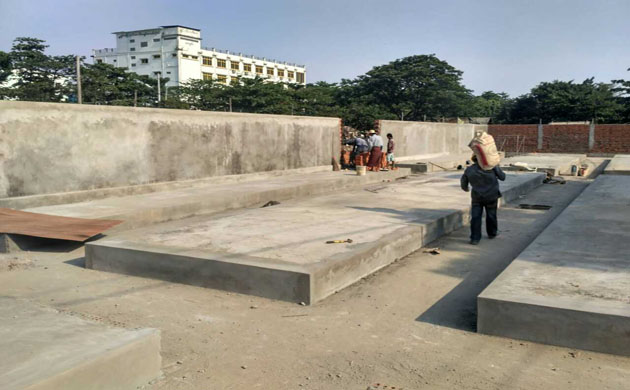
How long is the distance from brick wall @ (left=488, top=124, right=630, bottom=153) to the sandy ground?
33.8m

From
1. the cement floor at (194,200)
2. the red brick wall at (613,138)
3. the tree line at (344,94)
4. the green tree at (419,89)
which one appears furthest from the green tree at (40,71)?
the red brick wall at (613,138)

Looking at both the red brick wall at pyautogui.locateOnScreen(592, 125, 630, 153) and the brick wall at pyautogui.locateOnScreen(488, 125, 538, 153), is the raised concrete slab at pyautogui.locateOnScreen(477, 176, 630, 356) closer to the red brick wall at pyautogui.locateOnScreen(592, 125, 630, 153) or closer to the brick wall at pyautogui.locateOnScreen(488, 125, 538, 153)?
the red brick wall at pyautogui.locateOnScreen(592, 125, 630, 153)

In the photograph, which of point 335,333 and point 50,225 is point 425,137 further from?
point 335,333

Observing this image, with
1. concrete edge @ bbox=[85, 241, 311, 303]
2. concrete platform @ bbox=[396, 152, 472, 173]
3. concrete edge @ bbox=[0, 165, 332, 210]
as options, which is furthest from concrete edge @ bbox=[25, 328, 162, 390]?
concrete platform @ bbox=[396, 152, 472, 173]

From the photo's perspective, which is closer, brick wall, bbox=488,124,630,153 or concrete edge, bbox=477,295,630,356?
concrete edge, bbox=477,295,630,356

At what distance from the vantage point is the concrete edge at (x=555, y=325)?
12.7ft

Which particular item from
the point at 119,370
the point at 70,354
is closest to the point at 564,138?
the point at 119,370

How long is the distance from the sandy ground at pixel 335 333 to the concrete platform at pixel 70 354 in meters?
0.33

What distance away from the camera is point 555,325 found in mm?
4066

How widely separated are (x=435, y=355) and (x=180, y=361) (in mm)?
1886

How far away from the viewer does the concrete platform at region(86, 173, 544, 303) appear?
17.6 feet

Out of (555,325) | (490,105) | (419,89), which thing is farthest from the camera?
(490,105)

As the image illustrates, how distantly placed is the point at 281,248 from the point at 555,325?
307 centimetres

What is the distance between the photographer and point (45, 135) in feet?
31.9
